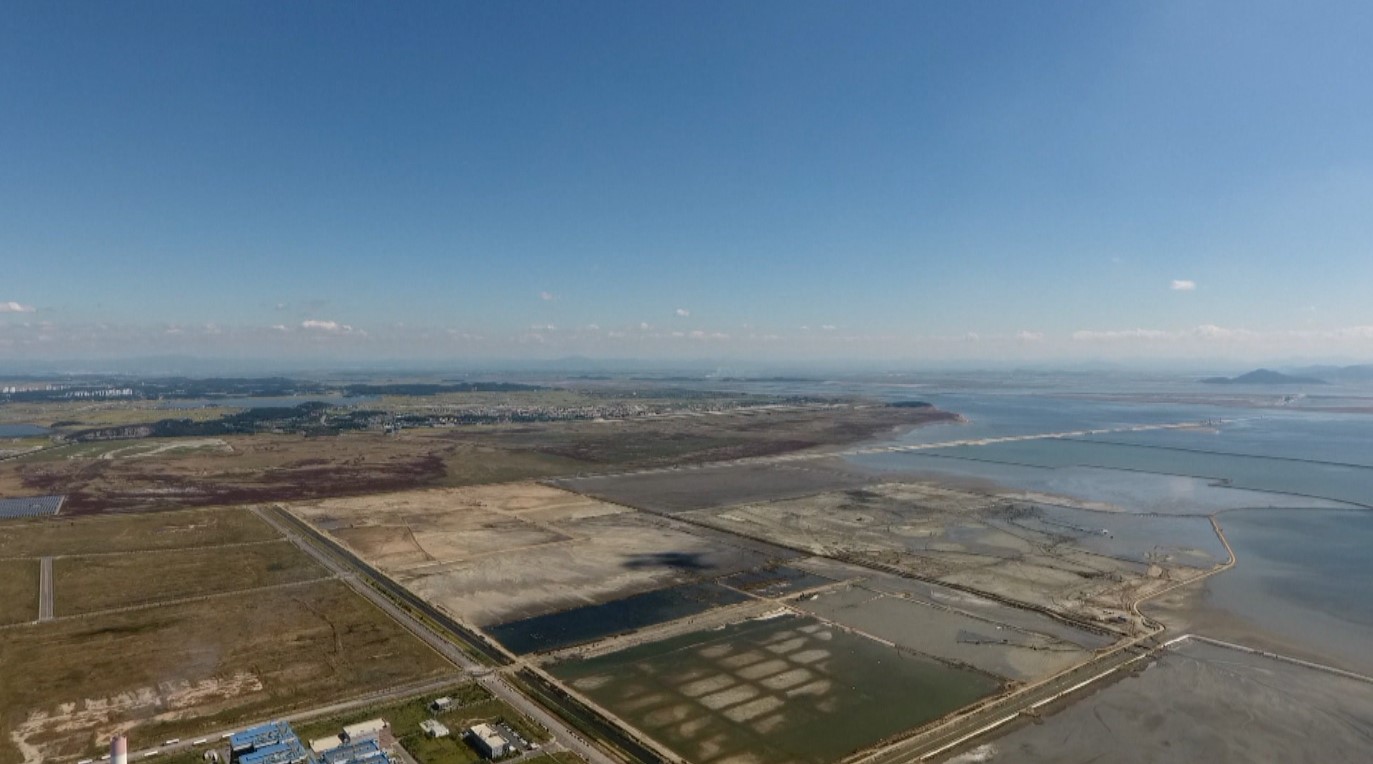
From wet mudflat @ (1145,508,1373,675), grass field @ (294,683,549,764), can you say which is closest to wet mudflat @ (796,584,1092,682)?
wet mudflat @ (1145,508,1373,675)

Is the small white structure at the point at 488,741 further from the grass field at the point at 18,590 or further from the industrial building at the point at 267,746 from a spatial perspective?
the grass field at the point at 18,590

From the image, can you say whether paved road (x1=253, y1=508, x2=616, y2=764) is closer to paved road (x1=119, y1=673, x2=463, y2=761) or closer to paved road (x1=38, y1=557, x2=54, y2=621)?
paved road (x1=119, y1=673, x2=463, y2=761)

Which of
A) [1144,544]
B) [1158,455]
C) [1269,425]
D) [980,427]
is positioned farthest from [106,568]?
[1269,425]

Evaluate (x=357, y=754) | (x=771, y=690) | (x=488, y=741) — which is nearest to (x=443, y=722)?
(x=488, y=741)

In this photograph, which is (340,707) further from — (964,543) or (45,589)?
(964,543)

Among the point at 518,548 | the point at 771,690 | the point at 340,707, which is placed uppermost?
the point at 771,690

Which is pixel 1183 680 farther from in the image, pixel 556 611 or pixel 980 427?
pixel 980 427
